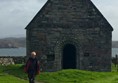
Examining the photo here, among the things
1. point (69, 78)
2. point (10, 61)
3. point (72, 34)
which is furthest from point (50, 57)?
point (10, 61)

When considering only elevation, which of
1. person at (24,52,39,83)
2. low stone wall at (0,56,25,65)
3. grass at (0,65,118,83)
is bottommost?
grass at (0,65,118,83)

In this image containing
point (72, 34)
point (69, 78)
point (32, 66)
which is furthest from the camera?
point (72, 34)

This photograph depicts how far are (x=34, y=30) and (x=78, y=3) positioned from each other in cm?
441

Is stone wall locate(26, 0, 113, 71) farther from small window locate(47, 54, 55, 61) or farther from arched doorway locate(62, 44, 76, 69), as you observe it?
arched doorway locate(62, 44, 76, 69)

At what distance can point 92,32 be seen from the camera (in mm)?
35625

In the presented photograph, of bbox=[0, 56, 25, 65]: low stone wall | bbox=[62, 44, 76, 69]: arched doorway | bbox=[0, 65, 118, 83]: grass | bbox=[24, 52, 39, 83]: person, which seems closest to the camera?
bbox=[24, 52, 39, 83]: person

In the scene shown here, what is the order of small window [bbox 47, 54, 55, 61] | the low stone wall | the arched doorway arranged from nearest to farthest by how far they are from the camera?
small window [bbox 47, 54, 55, 61]
the arched doorway
the low stone wall

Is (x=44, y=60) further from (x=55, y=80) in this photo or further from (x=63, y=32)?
(x=55, y=80)

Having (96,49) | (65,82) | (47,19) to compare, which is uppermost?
(47,19)

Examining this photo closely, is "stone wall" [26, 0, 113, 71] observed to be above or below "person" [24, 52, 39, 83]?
above

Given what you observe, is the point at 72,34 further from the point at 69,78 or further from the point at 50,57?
the point at 69,78

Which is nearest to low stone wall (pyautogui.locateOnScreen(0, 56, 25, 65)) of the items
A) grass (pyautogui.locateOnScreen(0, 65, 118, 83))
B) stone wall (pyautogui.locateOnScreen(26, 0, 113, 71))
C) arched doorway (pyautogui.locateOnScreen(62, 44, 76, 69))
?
arched doorway (pyautogui.locateOnScreen(62, 44, 76, 69))

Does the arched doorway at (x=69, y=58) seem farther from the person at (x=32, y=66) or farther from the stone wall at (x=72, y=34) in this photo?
the person at (x=32, y=66)

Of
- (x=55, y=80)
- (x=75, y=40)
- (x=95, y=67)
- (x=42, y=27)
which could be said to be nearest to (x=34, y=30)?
(x=42, y=27)
